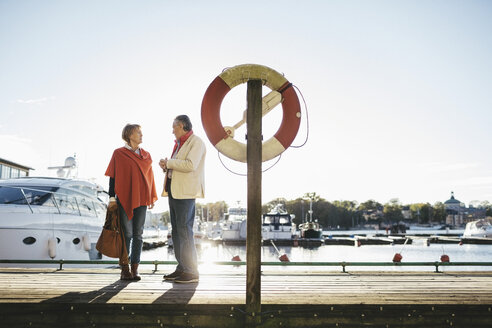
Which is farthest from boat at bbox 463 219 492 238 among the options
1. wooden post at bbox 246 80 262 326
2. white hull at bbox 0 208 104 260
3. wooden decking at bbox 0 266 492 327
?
wooden post at bbox 246 80 262 326

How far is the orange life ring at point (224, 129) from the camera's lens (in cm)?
387

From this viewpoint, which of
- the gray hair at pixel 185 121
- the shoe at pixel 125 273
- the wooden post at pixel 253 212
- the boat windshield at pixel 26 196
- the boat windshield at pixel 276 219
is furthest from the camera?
the boat windshield at pixel 276 219

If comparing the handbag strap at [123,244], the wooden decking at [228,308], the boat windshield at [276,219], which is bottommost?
the boat windshield at [276,219]

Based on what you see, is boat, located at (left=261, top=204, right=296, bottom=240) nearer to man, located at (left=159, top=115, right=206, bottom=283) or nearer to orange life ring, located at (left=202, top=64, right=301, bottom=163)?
man, located at (left=159, top=115, right=206, bottom=283)

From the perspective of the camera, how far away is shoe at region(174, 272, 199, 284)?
4.40 metres

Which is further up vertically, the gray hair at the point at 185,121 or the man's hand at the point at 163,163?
the gray hair at the point at 185,121

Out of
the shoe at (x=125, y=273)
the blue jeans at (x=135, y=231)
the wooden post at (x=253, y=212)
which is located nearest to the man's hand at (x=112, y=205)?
the blue jeans at (x=135, y=231)

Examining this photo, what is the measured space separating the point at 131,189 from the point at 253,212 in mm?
2173

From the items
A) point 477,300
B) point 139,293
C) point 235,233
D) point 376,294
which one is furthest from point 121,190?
point 235,233

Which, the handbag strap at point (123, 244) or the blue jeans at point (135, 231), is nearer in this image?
the handbag strap at point (123, 244)

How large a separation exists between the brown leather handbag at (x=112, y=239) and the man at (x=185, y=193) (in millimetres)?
623

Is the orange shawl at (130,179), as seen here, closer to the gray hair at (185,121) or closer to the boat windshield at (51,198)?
the gray hair at (185,121)

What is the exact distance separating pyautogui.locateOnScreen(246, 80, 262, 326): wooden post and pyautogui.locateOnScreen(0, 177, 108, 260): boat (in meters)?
9.51

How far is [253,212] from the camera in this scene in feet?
10.7
